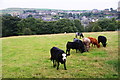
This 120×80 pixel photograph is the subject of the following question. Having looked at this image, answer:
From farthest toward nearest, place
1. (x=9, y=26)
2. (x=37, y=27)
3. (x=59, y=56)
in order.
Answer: (x=37, y=27)
(x=9, y=26)
(x=59, y=56)

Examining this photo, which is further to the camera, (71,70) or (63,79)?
(71,70)

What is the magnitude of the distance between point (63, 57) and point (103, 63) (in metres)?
3.14

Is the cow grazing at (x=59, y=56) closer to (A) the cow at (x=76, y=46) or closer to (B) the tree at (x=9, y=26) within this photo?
(A) the cow at (x=76, y=46)

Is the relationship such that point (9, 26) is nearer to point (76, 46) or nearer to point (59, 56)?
point (76, 46)

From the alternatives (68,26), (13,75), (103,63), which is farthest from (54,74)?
(68,26)

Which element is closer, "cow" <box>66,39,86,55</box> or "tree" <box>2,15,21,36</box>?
"cow" <box>66,39,86,55</box>

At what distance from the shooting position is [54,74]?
823 centimetres

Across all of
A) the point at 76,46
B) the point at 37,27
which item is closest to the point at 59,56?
the point at 76,46

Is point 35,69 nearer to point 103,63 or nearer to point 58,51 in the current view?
point 58,51

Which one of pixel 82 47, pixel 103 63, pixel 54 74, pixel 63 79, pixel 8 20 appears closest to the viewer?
pixel 63 79

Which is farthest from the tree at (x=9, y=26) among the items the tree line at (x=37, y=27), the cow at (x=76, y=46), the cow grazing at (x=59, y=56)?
the cow grazing at (x=59, y=56)

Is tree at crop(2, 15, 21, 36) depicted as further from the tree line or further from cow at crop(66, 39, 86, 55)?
cow at crop(66, 39, 86, 55)

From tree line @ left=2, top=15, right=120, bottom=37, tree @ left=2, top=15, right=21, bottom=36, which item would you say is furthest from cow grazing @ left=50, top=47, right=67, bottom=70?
tree @ left=2, top=15, right=21, bottom=36

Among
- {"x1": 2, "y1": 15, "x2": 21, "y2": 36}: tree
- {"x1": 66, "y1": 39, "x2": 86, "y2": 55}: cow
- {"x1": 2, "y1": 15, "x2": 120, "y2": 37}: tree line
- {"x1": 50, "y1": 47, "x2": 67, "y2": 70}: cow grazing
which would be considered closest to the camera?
{"x1": 50, "y1": 47, "x2": 67, "y2": 70}: cow grazing
